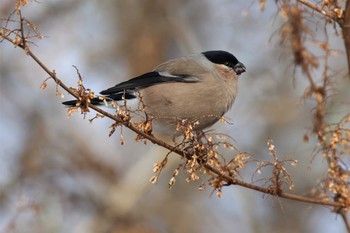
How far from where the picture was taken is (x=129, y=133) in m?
8.66

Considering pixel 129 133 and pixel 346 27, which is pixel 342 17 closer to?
pixel 346 27

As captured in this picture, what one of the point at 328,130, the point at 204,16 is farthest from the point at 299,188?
the point at 328,130

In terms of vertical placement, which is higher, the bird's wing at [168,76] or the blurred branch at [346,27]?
the bird's wing at [168,76]

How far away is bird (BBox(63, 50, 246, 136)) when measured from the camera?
3.87 m

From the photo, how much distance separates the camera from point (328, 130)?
3.08 m

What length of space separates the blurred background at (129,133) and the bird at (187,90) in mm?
1176

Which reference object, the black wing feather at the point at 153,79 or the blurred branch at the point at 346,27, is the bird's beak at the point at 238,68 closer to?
the black wing feather at the point at 153,79

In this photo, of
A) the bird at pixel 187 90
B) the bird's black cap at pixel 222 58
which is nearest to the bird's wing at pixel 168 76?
the bird at pixel 187 90

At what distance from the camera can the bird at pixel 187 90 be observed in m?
3.87

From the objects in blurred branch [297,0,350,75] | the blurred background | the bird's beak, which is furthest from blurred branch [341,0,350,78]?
the blurred background

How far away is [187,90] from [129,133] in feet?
15.4

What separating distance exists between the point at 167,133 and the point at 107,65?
186 inches

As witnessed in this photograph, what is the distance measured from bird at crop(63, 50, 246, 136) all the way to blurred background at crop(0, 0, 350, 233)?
46.3 inches

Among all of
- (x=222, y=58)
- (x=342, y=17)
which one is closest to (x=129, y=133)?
(x=222, y=58)
